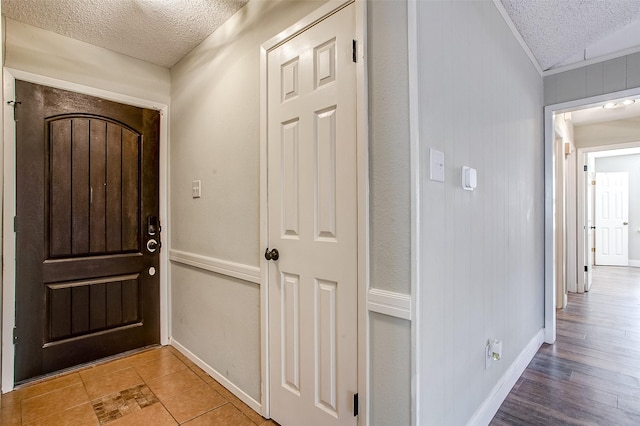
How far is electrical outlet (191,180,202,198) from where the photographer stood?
2383 millimetres

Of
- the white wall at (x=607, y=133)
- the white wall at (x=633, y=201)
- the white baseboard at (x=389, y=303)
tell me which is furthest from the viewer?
the white wall at (x=633, y=201)

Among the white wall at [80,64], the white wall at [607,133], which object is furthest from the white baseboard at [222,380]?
the white wall at [607,133]

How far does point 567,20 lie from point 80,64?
3.44m

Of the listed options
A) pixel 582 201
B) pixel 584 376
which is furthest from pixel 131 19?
pixel 582 201

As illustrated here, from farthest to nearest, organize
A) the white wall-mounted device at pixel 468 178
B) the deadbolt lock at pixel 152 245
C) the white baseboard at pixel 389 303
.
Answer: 1. the deadbolt lock at pixel 152 245
2. the white wall-mounted device at pixel 468 178
3. the white baseboard at pixel 389 303

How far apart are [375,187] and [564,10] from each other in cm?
183

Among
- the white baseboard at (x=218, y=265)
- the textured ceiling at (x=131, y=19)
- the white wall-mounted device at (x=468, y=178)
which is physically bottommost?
the white baseboard at (x=218, y=265)

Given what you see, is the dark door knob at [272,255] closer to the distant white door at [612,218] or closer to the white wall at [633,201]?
the distant white door at [612,218]

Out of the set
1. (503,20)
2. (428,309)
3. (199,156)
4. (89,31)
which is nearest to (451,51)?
(503,20)

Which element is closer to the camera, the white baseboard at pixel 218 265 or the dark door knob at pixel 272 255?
the dark door knob at pixel 272 255

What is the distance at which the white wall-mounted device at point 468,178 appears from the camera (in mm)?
1491

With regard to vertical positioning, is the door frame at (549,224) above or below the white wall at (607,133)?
below

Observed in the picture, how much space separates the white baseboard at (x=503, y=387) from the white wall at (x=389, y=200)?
67 cm

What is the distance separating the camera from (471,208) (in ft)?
5.21
